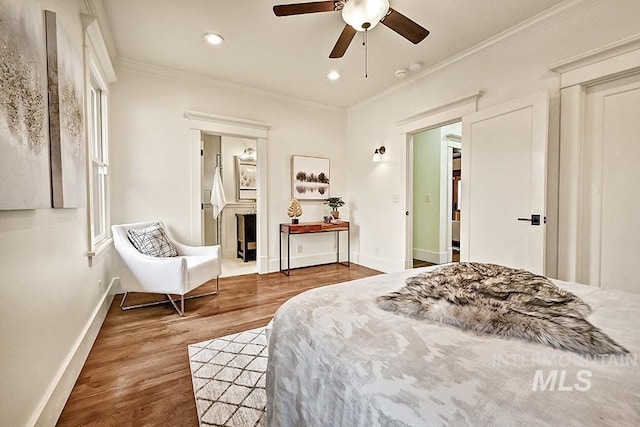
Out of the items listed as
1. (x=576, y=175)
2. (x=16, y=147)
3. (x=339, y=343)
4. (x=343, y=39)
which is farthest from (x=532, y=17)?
(x=16, y=147)

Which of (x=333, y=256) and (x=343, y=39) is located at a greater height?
(x=343, y=39)

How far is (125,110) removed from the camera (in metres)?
3.20

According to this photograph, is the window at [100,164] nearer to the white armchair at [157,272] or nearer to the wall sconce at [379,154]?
the white armchair at [157,272]

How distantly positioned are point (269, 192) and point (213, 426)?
310 cm

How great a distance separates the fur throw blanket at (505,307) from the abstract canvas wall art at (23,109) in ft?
4.69

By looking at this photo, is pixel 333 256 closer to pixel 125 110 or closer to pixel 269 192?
pixel 269 192

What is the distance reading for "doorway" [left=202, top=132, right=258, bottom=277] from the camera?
4.96 m

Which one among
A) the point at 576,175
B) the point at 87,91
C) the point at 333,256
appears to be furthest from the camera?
the point at 333,256

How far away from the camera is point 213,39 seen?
275cm

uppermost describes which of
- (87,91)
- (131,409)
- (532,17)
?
(532,17)

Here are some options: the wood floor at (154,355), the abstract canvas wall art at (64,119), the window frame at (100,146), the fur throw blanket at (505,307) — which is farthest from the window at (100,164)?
the fur throw blanket at (505,307)

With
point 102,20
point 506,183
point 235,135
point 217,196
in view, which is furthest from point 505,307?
point 217,196

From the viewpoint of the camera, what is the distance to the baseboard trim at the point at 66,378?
1244 mm

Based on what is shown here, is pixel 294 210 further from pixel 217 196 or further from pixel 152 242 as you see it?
pixel 152 242
